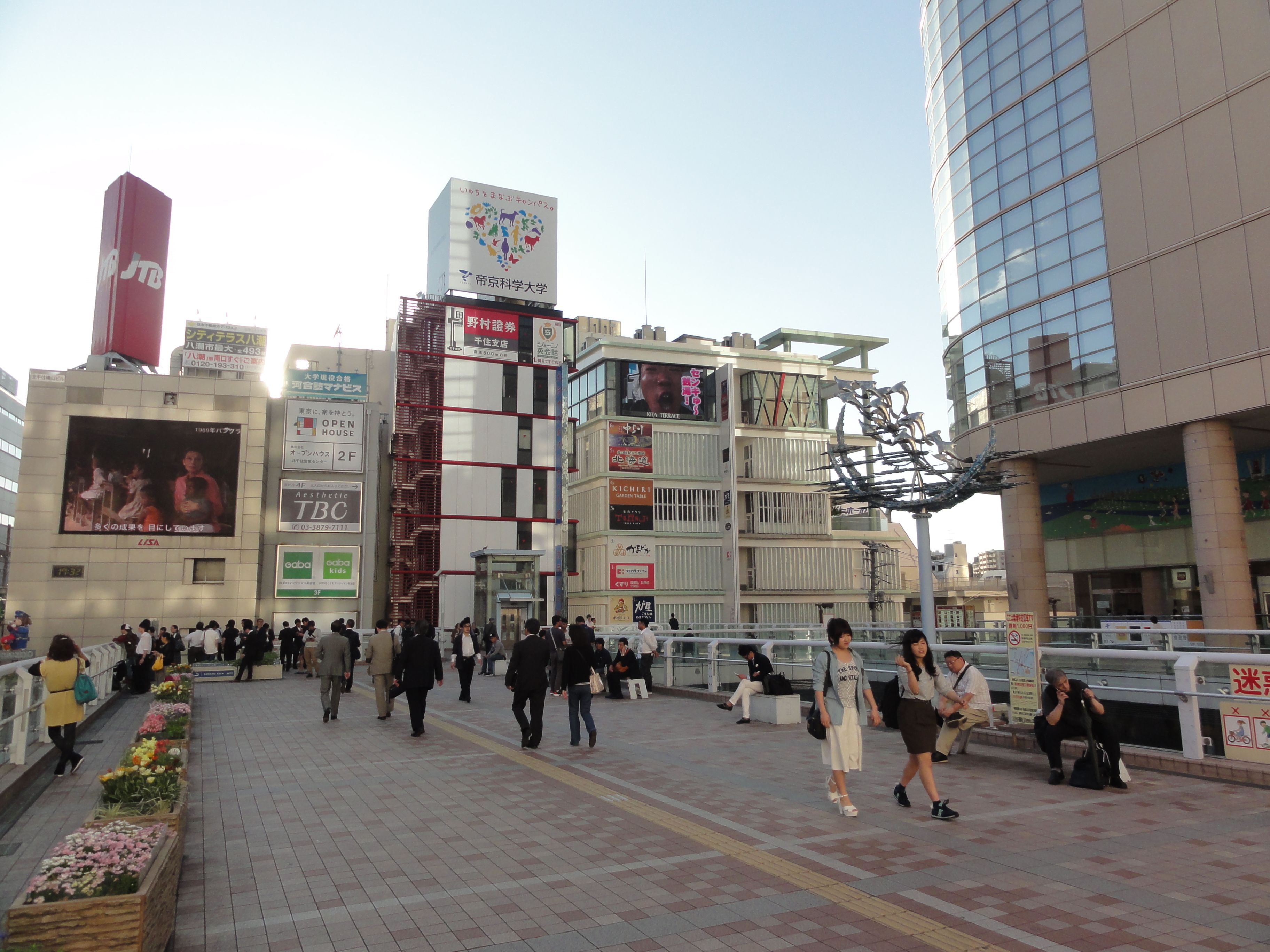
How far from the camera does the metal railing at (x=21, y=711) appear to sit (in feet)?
30.0

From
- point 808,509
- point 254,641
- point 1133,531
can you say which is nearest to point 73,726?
point 254,641

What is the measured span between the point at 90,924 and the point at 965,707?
28.3 ft

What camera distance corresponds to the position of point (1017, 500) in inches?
1237

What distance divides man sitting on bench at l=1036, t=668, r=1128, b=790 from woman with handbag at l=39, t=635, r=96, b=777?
34.7 ft

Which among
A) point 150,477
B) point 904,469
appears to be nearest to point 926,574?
point 904,469

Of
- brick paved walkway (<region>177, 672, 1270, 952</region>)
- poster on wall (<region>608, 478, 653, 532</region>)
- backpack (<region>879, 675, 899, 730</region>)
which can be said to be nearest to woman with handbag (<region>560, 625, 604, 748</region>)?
brick paved walkway (<region>177, 672, 1270, 952</region>)

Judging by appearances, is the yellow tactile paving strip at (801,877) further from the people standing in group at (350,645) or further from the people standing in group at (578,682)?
the people standing in group at (350,645)

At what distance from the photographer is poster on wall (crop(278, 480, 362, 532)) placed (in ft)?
144

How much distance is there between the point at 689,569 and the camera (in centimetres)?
5053

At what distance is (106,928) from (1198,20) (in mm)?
32534

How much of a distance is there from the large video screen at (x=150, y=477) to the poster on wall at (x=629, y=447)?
19.6 m

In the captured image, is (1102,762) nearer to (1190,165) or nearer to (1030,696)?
(1030,696)

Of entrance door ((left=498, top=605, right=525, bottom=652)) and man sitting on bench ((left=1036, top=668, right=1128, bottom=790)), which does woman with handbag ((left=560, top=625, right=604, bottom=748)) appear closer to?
man sitting on bench ((left=1036, top=668, right=1128, bottom=790))

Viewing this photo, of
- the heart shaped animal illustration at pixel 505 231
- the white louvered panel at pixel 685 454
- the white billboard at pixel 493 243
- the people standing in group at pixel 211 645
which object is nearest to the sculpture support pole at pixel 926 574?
the people standing in group at pixel 211 645
